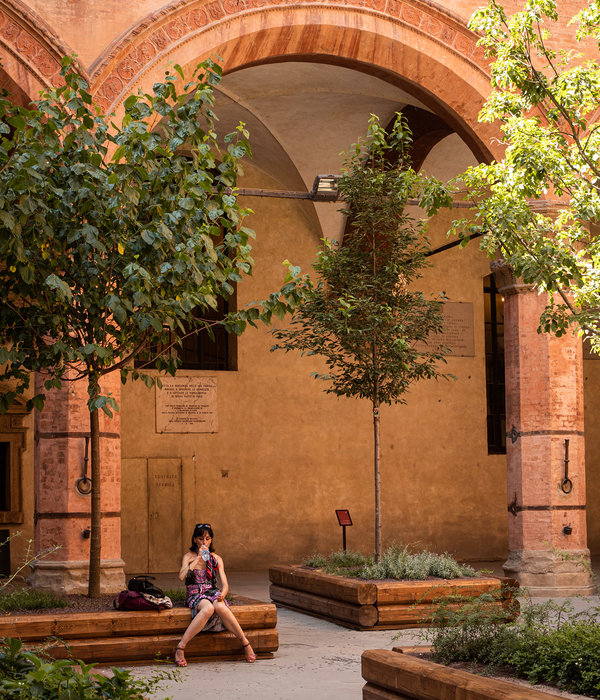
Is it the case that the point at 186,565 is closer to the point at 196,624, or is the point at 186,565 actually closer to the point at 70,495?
the point at 196,624

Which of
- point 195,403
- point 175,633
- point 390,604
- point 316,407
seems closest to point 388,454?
point 316,407

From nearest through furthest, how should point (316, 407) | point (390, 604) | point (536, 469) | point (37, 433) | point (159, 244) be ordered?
point (159, 244) → point (390, 604) → point (37, 433) → point (536, 469) → point (316, 407)

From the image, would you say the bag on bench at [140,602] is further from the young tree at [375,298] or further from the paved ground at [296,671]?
the young tree at [375,298]

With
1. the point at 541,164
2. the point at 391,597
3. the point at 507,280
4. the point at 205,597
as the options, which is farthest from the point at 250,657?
the point at 507,280

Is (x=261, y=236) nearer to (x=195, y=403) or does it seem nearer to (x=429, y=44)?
(x=195, y=403)

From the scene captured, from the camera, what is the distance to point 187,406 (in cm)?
1598

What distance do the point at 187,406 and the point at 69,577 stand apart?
6221 millimetres

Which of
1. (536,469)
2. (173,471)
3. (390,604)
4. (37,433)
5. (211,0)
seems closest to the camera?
(390,604)

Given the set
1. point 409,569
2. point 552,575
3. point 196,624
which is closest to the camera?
point 196,624

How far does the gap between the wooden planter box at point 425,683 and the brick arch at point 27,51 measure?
22.6 feet

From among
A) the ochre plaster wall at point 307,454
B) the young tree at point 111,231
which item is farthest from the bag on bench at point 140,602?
the ochre plaster wall at point 307,454

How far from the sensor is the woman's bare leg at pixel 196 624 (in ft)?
24.5

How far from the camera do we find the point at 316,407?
16828 millimetres

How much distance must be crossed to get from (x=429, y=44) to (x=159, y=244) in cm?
575
